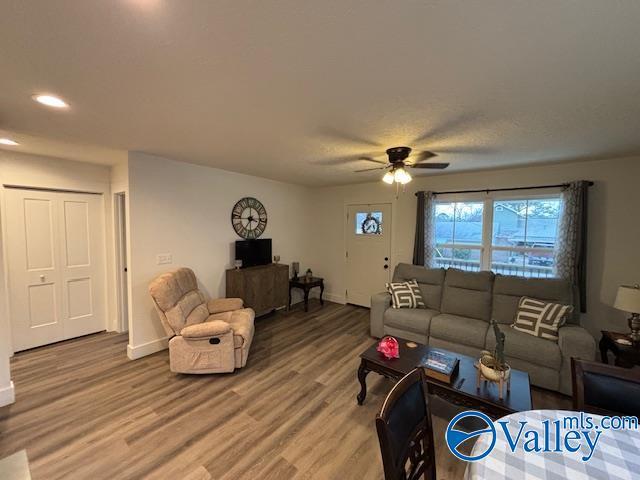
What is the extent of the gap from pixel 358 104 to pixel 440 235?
3.15m

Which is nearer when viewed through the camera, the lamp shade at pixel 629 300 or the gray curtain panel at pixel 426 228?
the lamp shade at pixel 629 300

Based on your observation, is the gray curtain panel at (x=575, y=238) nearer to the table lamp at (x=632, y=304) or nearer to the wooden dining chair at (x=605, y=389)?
the table lamp at (x=632, y=304)

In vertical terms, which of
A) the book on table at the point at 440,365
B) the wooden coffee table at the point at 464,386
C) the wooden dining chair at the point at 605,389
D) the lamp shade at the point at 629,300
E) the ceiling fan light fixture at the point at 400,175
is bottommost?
the wooden coffee table at the point at 464,386

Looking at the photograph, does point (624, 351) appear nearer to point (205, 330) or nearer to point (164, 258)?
point (205, 330)

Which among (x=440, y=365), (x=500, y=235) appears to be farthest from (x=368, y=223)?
(x=440, y=365)

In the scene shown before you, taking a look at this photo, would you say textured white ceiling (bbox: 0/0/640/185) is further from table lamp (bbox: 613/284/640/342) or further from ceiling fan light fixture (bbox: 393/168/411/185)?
table lamp (bbox: 613/284/640/342)

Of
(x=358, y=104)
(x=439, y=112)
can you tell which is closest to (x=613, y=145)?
(x=439, y=112)

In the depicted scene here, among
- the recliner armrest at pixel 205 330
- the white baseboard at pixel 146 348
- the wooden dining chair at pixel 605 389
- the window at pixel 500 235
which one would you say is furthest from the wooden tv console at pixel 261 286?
the wooden dining chair at pixel 605 389

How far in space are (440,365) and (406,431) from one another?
137 cm

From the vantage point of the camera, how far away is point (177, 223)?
3469 mm

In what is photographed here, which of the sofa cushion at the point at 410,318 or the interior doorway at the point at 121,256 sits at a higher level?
the interior doorway at the point at 121,256

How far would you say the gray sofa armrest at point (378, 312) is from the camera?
12.1 feet

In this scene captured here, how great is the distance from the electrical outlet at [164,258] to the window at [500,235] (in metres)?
3.82

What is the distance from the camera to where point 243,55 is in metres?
1.25
